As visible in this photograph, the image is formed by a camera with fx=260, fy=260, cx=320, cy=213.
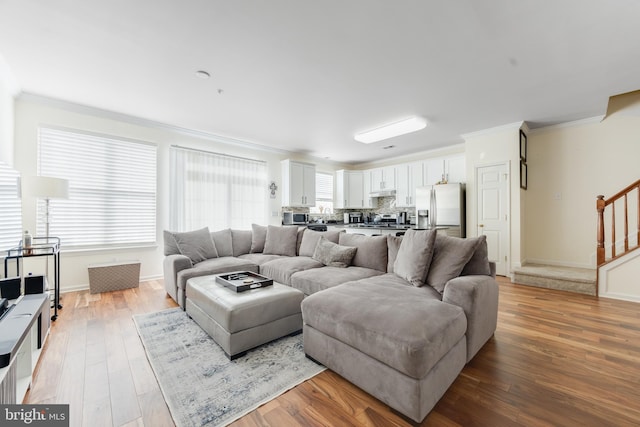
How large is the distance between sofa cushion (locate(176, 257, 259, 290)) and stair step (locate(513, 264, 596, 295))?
13.4ft

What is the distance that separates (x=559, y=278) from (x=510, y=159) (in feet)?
6.36

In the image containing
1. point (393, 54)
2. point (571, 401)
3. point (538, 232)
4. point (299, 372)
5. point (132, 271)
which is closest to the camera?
point (571, 401)

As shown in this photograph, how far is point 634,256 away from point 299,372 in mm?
4421

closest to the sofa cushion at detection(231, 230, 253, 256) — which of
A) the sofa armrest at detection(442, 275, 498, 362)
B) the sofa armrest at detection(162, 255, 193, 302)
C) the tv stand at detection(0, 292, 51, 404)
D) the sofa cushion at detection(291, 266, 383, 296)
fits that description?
the sofa armrest at detection(162, 255, 193, 302)

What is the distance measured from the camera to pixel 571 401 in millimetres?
1522

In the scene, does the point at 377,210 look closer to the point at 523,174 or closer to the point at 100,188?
the point at 523,174

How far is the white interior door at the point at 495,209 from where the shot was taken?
14.5 ft

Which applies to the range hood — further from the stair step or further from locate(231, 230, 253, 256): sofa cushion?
locate(231, 230, 253, 256): sofa cushion

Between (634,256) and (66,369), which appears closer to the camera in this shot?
(66,369)

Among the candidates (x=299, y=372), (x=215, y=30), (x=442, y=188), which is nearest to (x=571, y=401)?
(x=299, y=372)

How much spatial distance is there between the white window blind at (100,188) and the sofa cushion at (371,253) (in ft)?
11.3

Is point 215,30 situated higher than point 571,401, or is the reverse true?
point 215,30

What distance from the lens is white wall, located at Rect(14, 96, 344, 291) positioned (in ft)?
11.0

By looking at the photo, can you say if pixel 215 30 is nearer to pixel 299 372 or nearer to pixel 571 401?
pixel 299 372
